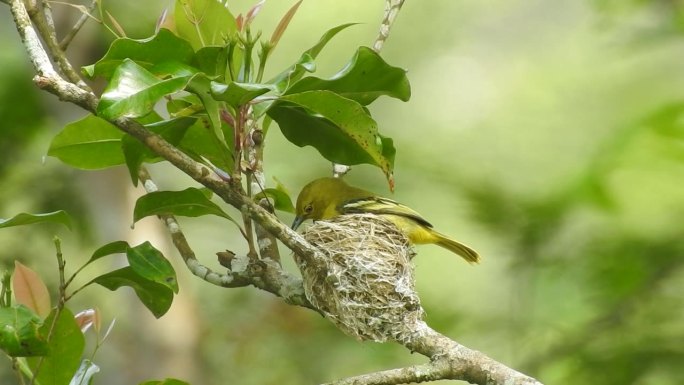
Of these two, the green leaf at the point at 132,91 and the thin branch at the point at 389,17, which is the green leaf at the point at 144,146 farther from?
the thin branch at the point at 389,17

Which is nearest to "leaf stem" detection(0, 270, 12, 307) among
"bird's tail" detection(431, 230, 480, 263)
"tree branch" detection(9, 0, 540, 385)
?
"tree branch" detection(9, 0, 540, 385)

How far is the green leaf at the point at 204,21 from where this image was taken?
8.51 feet

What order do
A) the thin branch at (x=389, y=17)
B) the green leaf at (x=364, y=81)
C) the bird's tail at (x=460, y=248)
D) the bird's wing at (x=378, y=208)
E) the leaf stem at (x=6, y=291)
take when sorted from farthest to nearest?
the bird's tail at (x=460, y=248) → the bird's wing at (x=378, y=208) → the thin branch at (x=389, y=17) → the green leaf at (x=364, y=81) → the leaf stem at (x=6, y=291)

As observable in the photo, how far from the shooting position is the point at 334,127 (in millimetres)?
2615

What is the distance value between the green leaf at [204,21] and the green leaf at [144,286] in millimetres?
705

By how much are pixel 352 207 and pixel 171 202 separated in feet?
4.90

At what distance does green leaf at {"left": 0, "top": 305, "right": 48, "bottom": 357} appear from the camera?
2.18 m

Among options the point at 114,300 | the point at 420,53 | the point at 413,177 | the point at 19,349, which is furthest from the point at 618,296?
the point at 420,53

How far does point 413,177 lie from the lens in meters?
5.58

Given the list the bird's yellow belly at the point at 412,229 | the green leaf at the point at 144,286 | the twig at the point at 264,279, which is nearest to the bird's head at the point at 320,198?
the bird's yellow belly at the point at 412,229

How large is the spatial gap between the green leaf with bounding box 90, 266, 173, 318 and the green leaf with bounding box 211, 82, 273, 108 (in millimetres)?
715

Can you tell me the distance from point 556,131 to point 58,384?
953 cm

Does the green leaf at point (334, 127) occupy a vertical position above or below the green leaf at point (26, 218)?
above

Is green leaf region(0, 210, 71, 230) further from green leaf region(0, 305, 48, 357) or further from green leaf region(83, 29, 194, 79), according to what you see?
green leaf region(83, 29, 194, 79)
